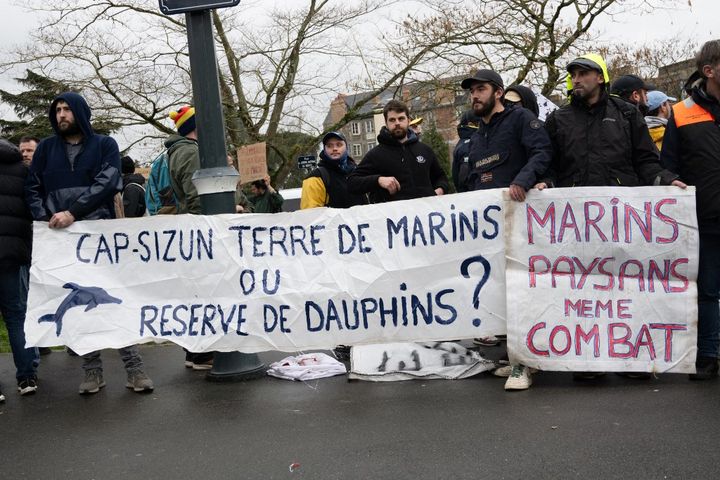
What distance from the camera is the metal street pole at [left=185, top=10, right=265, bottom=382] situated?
18.7ft

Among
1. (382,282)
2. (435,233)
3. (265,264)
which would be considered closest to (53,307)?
(265,264)

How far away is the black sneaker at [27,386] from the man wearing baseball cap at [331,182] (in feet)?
8.16

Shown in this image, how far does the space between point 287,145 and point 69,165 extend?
13.8m

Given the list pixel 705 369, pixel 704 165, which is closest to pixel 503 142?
pixel 704 165

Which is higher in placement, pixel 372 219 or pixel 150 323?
pixel 372 219

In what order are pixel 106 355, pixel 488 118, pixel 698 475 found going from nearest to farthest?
pixel 698 475 → pixel 488 118 → pixel 106 355

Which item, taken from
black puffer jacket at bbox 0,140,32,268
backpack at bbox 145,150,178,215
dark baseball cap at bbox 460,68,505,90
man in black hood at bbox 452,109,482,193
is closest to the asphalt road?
black puffer jacket at bbox 0,140,32,268

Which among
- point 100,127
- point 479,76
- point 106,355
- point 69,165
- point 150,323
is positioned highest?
point 100,127

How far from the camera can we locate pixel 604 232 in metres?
5.05

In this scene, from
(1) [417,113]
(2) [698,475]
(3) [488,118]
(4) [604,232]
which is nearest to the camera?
(2) [698,475]

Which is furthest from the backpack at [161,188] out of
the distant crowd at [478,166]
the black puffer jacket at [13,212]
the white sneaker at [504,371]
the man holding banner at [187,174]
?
the white sneaker at [504,371]

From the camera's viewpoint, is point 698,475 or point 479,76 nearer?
point 698,475

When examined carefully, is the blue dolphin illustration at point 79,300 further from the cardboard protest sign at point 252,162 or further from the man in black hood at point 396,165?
the cardboard protest sign at point 252,162

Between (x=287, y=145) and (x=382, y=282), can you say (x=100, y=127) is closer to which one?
(x=287, y=145)
